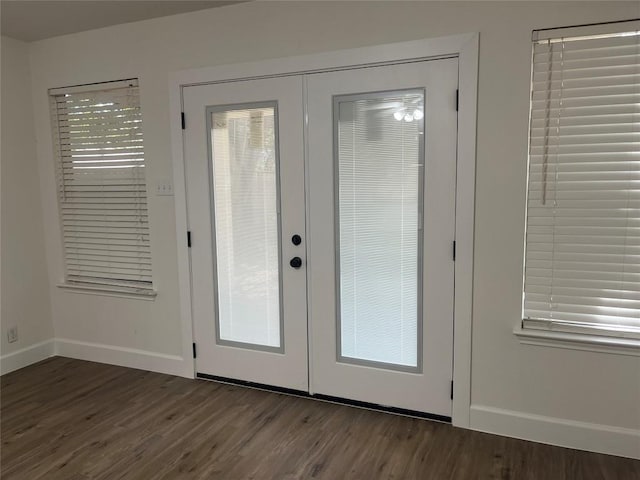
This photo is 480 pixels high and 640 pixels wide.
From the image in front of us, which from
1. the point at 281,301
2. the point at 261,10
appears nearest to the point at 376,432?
the point at 281,301

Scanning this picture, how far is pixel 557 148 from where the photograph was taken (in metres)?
2.31

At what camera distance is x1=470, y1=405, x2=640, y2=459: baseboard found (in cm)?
232

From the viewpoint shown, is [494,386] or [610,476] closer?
[610,476]

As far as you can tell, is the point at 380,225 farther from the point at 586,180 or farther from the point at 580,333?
the point at 580,333

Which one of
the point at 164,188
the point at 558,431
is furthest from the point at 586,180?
the point at 164,188

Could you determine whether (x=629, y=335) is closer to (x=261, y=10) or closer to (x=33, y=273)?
(x=261, y=10)

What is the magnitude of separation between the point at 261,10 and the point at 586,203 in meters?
2.16

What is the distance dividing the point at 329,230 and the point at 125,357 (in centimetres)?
201

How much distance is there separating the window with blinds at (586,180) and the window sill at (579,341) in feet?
0.13

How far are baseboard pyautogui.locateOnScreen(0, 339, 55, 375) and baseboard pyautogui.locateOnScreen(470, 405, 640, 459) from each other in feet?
11.0

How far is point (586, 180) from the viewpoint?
2277mm

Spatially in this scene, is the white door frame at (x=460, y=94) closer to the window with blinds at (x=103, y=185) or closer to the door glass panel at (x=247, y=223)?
the door glass panel at (x=247, y=223)

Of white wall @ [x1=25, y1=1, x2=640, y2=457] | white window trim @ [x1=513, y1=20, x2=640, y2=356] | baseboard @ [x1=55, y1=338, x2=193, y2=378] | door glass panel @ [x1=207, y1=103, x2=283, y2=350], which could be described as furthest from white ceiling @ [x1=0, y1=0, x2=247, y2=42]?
baseboard @ [x1=55, y1=338, x2=193, y2=378]

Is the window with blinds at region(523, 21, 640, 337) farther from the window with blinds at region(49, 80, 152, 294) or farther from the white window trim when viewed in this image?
the window with blinds at region(49, 80, 152, 294)
